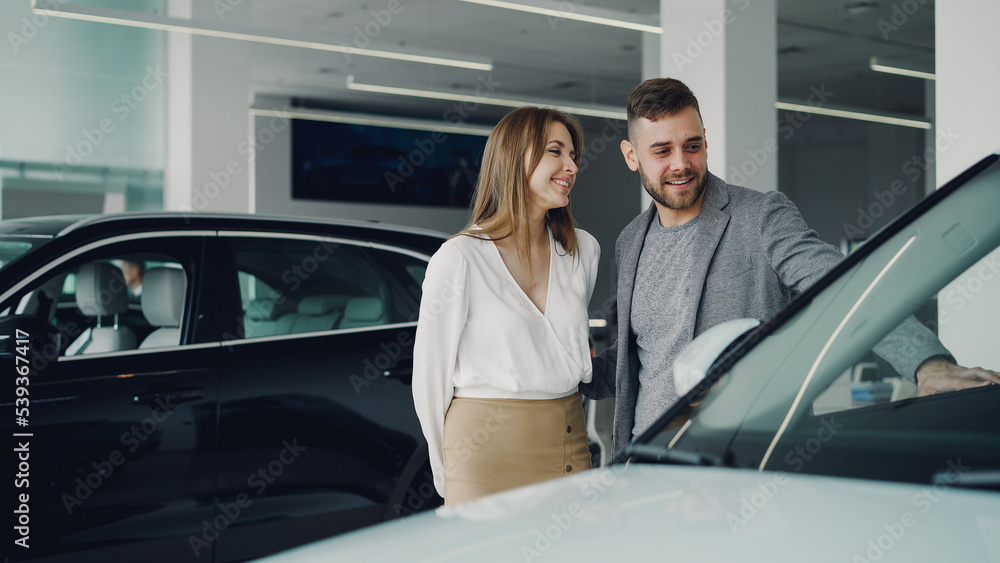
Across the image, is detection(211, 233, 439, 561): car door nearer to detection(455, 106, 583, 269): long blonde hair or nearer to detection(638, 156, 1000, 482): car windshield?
detection(455, 106, 583, 269): long blonde hair

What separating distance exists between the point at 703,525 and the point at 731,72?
6.54m

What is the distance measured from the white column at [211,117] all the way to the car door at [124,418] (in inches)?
179

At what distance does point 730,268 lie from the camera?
6.14ft

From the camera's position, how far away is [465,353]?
2057 mm

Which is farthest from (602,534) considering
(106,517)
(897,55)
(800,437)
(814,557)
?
(897,55)

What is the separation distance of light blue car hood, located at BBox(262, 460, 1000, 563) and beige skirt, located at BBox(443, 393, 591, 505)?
0.78 metres

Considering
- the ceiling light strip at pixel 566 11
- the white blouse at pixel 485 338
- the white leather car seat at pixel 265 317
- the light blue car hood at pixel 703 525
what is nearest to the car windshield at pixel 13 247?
the white leather car seat at pixel 265 317

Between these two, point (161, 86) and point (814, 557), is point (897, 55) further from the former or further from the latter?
point (814, 557)

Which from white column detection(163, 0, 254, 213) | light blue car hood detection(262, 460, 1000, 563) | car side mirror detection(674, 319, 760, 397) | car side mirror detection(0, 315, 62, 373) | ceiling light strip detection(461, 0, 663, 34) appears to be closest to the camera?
light blue car hood detection(262, 460, 1000, 563)

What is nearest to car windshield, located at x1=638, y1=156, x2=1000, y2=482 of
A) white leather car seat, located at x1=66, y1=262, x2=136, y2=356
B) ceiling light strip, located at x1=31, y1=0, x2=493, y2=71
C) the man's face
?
the man's face

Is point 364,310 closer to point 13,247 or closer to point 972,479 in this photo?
point 13,247

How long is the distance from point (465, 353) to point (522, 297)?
0.60 feet

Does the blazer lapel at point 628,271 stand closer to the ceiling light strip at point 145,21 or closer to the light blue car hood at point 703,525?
the light blue car hood at point 703,525

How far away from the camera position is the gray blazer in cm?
179
